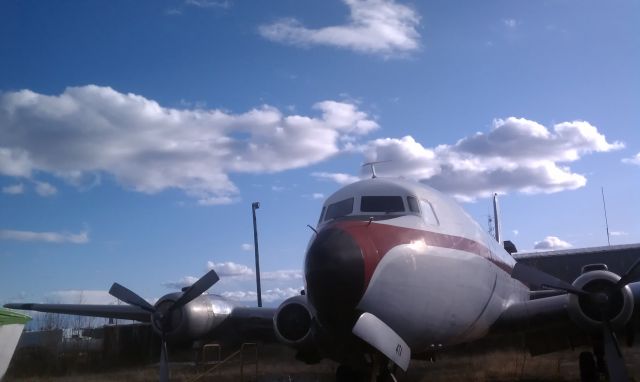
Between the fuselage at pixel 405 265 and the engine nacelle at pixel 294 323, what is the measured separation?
123 inches

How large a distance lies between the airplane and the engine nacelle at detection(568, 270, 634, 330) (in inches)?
0.8

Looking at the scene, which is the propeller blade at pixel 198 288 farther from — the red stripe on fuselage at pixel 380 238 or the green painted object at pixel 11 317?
the red stripe on fuselage at pixel 380 238

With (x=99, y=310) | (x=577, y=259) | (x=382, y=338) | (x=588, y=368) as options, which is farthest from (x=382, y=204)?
(x=577, y=259)

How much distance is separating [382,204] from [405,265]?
5.65 feet

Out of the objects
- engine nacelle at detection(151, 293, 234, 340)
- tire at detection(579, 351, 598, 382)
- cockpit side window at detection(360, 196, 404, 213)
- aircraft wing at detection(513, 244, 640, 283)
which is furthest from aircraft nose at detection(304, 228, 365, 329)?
aircraft wing at detection(513, 244, 640, 283)

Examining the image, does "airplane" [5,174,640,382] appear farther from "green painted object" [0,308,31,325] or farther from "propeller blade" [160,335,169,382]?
"green painted object" [0,308,31,325]

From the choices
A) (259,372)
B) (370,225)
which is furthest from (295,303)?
(259,372)

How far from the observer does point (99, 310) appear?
15039 millimetres

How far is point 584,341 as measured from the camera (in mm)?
14414

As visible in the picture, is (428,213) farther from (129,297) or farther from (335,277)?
(129,297)

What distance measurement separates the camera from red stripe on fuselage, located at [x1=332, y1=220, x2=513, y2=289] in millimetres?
7539

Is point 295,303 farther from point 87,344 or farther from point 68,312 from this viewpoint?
point 87,344

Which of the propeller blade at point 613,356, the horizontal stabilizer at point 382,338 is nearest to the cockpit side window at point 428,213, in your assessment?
A: the horizontal stabilizer at point 382,338

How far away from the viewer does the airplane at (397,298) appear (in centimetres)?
743
